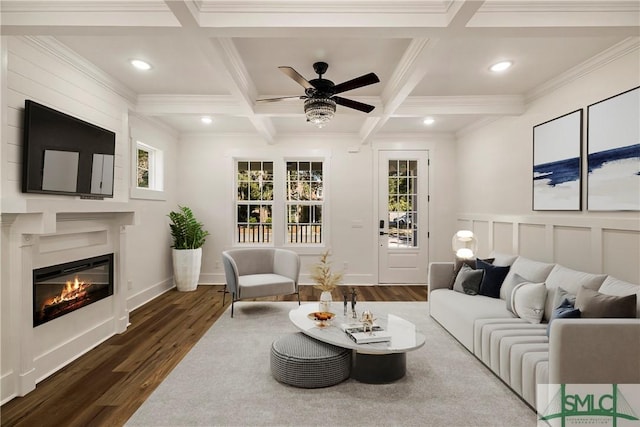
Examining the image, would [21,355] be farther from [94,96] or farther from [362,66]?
[362,66]

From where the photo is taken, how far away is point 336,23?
2275 mm

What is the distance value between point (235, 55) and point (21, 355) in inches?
110

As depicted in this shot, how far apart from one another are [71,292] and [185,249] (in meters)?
2.38

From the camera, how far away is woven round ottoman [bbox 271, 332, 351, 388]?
2525 millimetres

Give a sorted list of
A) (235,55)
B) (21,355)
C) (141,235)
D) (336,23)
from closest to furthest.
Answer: (336,23)
(21,355)
(235,55)
(141,235)

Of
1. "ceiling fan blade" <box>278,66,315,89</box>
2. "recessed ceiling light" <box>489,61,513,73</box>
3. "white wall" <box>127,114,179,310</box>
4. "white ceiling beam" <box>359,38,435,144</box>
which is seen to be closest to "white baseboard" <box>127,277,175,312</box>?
"white wall" <box>127,114,179,310</box>

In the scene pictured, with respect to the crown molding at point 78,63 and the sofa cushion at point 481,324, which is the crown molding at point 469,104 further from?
the crown molding at point 78,63

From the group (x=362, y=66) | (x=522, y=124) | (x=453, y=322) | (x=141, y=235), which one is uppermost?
(x=362, y=66)

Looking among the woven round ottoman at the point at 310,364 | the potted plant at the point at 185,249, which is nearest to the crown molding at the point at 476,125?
the woven round ottoman at the point at 310,364

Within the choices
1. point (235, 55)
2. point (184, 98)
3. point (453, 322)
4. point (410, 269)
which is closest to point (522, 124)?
point (453, 322)

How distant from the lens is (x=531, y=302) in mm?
2883

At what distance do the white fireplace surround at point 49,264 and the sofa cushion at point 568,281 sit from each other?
3.79 m

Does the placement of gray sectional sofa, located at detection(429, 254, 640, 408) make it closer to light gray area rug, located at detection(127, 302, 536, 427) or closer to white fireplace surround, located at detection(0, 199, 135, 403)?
light gray area rug, located at detection(127, 302, 536, 427)

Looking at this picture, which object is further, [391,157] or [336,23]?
[391,157]
